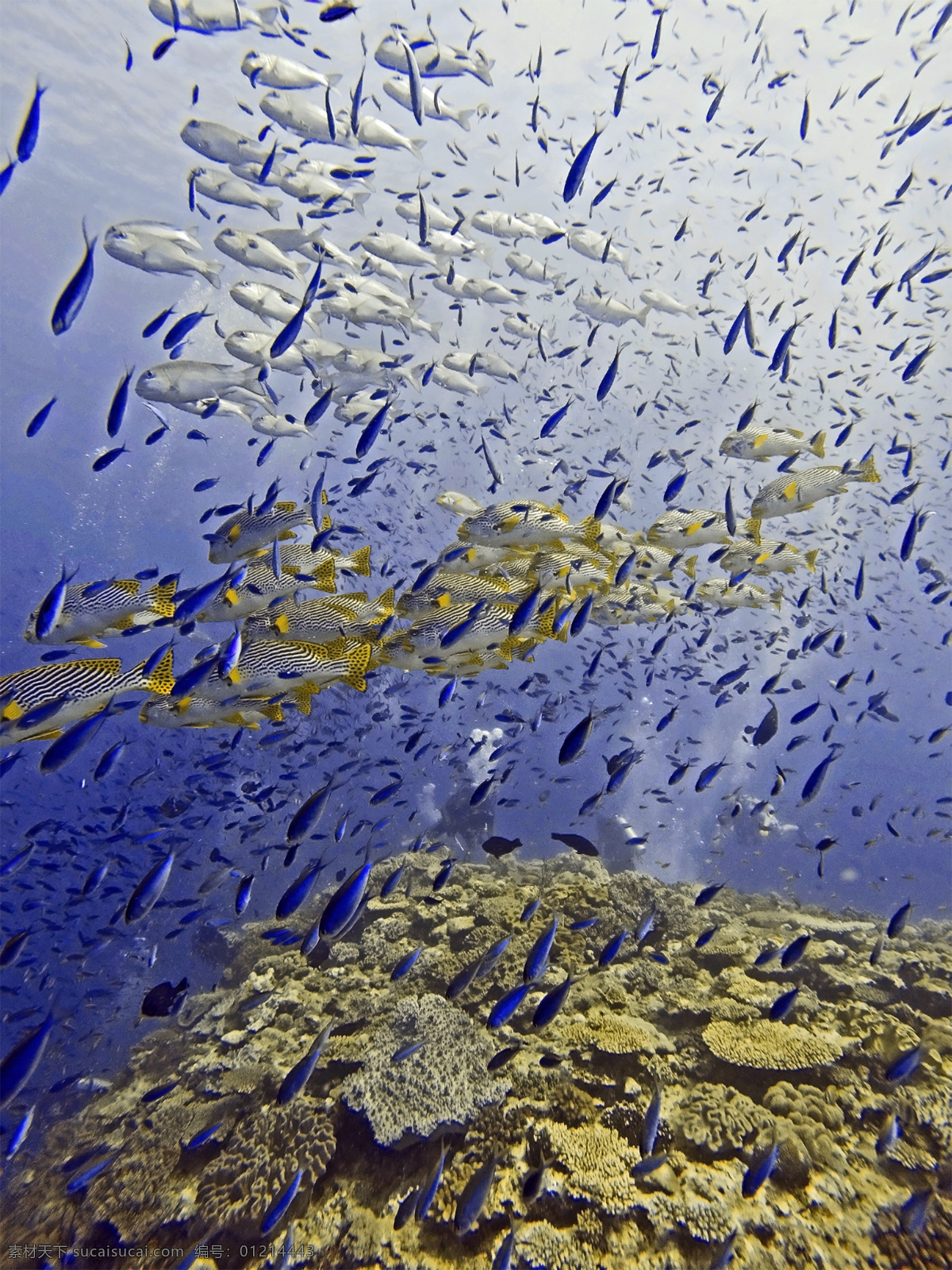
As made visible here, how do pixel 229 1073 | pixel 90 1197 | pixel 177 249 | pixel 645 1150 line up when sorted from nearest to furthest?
pixel 645 1150 → pixel 90 1197 → pixel 229 1073 → pixel 177 249

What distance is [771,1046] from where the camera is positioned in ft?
16.4

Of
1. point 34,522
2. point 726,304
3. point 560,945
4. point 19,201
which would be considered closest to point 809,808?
point 726,304

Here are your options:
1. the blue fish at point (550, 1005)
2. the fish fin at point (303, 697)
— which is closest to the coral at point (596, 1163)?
the blue fish at point (550, 1005)

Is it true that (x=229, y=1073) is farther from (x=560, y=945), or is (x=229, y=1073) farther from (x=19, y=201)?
(x=19, y=201)

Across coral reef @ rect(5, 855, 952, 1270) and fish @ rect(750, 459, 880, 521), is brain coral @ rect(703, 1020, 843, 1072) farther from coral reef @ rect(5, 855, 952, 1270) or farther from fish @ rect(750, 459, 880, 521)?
fish @ rect(750, 459, 880, 521)

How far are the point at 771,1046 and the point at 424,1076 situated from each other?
2954 mm

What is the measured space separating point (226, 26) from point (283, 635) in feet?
27.9

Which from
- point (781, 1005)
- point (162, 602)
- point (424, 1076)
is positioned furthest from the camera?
point (424, 1076)

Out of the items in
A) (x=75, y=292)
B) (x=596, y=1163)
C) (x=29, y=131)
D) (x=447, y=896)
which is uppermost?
(x=29, y=131)

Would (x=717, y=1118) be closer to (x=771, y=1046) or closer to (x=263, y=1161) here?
(x=771, y=1046)

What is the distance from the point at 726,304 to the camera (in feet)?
94.6

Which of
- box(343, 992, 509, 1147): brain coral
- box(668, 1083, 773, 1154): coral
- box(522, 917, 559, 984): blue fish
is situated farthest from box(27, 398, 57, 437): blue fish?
box(668, 1083, 773, 1154): coral

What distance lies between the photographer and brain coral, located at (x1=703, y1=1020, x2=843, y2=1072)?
191 inches

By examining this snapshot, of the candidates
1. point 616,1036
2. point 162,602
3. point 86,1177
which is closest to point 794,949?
point 616,1036
